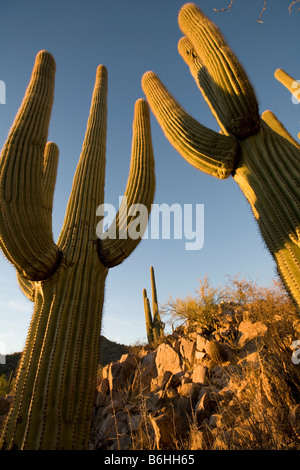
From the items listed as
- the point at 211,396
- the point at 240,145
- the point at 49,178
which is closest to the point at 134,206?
the point at 240,145

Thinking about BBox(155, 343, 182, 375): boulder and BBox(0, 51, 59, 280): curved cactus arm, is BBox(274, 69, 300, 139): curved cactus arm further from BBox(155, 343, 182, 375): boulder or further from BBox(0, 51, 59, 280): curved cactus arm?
BBox(155, 343, 182, 375): boulder

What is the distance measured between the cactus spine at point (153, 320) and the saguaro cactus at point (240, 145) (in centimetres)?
653

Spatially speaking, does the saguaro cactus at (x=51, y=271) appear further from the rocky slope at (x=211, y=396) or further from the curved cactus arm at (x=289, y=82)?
the curved cactus arm at (x=289, y=82)

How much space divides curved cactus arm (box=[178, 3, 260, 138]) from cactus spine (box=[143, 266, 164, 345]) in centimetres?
699

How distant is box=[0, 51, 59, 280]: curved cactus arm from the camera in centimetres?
272

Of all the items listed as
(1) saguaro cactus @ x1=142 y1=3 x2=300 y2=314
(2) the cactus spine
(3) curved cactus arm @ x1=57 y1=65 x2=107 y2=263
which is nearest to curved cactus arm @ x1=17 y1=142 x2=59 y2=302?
(3) curved cactus arm @ x1=57 y1=65 x2=107 y2=263

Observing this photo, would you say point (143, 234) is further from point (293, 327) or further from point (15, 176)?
point (293, 327)

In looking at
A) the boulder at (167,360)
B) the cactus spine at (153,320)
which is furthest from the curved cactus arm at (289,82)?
the cactus spine at (153,320)

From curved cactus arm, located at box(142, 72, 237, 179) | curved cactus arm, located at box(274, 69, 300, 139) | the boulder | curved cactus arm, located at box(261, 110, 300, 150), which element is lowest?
the boulder

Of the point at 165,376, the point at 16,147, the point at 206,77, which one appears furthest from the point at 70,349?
the point at 206,77

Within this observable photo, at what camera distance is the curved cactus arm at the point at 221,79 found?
343cm
